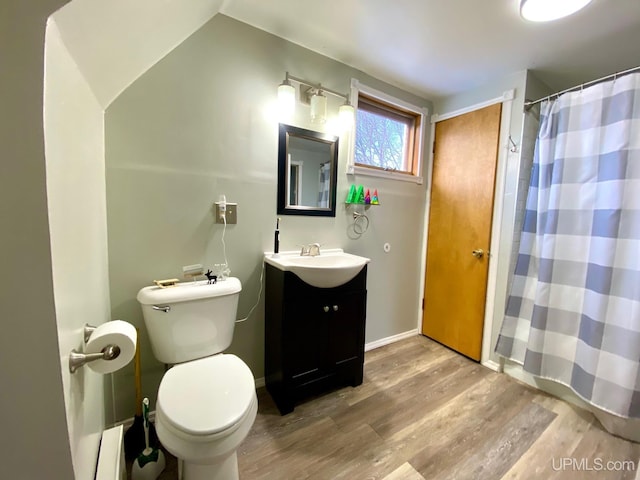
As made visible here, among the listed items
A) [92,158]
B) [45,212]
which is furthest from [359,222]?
[45,212]

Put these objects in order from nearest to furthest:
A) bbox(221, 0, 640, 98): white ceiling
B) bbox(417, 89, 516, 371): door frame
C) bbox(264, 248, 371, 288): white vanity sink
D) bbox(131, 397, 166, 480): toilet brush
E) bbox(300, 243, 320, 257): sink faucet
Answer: bbox(131, 397, 166, 480): toilet brush < bbox(221, 0, 640, 98): white ceiling < bbox(264, 248, 371, 288): white vanity sink < bbox(300, 243, 320, 257): sink faucet < bbox(417, 89, 516, 371): door frame

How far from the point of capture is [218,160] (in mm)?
1515

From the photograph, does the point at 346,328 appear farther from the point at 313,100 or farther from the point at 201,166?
the point at 313,100

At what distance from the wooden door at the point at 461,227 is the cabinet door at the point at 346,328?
3.29ft

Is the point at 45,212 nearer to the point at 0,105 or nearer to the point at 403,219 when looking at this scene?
the point at 0,105

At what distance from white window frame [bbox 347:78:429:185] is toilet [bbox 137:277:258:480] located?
1.25 metres

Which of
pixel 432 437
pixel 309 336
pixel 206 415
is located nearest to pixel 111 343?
pixel 206 415

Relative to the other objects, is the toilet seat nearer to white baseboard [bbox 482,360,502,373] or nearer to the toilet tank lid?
the toilet tank lid

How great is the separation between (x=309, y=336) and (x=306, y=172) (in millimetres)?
1074

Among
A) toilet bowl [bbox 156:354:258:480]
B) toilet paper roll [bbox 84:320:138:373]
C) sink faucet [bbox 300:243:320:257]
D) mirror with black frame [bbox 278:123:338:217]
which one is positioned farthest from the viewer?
sink faucet [bbox 300:243:320:257]

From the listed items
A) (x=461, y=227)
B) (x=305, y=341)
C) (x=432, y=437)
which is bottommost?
(x=432, y=437)

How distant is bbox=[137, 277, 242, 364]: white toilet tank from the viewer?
49.0 inches

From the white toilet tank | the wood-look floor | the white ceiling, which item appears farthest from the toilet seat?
the white ceiling

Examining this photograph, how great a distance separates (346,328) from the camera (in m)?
1.73
